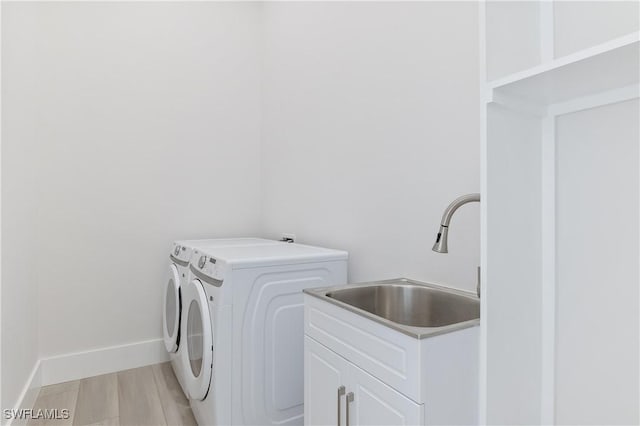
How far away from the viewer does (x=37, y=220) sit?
2557mm

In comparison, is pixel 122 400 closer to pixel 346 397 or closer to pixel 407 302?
pixel 346 397

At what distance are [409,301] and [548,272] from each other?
585mm

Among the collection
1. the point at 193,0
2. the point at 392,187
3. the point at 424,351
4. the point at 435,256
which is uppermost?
the point at 193,0

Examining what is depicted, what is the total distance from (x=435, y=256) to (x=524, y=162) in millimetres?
609

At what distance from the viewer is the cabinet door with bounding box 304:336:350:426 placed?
4.31 feet

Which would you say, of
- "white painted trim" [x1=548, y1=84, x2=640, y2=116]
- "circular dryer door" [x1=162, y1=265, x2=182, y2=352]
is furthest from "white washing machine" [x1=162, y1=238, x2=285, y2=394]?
"white painted trim" [x1=548, y1=84, x2=640, y2=116]

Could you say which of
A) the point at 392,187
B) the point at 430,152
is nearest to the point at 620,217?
the point at 430,152

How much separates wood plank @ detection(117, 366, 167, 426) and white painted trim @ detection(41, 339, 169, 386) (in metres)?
0.08

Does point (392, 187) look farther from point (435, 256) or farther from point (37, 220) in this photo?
point (37, 220)

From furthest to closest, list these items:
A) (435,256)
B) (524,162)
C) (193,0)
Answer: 1. (193,0)
2. (435,256)
3. (524,162)

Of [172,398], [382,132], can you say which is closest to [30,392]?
[172,398]

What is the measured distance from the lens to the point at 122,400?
2316mm

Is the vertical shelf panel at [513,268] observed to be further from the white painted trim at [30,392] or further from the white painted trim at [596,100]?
the white painted trim at [30,392]

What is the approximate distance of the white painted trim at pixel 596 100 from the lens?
0.98m
